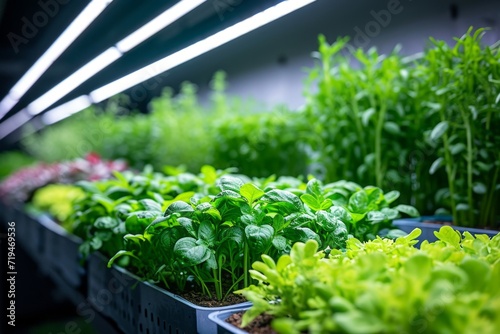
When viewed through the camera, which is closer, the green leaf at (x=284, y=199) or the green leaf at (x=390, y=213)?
the green leaf at (x=284, y=199)

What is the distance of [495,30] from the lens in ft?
5.65

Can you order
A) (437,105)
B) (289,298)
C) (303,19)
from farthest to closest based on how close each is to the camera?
(303,19), (437,105), (289,298)

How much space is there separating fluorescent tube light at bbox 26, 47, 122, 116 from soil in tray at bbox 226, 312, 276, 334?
100 inches

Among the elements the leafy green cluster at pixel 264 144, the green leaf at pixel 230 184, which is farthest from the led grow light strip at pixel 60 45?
the green leaf at pixel 230 184

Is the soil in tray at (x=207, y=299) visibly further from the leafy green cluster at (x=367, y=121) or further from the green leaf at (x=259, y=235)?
the leafy green cluster at (x=367, y=121)

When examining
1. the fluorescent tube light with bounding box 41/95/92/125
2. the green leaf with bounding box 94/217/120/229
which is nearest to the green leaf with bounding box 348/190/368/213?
the green leaf with bounding box 94/217/120/229

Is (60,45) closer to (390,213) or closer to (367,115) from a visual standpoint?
(367,115)

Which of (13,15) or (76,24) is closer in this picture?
(76,24)

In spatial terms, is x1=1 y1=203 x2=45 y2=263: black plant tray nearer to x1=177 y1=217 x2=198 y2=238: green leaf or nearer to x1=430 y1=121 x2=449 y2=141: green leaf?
x1=177 y1=217 x2=198 y2=238: green leaf

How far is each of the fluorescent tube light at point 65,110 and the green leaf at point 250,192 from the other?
4865mm

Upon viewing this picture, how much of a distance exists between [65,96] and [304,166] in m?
4.01

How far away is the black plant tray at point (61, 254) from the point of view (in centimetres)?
195

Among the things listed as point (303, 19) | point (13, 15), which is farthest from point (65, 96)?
point (303, 19)

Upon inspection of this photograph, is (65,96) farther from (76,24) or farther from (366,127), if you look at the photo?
(366,127)
